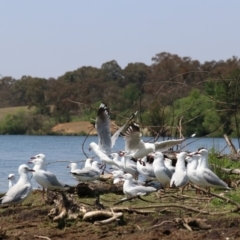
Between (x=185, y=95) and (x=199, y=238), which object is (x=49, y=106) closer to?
(x=185, y=95)

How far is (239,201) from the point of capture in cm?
1080

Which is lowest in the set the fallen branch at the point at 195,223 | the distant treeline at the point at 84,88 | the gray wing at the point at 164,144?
the fallen branch at the point at 195,223

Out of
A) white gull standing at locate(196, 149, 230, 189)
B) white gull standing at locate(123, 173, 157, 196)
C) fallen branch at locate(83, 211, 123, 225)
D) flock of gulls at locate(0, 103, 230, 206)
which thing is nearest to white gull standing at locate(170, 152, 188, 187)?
flock of gulls at locate(0, 103, 230, 206)

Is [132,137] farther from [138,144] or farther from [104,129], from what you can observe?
[104,129]

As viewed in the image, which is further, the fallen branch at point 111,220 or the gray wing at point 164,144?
the gray wing at point 164,144

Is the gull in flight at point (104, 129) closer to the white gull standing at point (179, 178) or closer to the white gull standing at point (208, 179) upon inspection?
the white gull standing at point (179, 178)

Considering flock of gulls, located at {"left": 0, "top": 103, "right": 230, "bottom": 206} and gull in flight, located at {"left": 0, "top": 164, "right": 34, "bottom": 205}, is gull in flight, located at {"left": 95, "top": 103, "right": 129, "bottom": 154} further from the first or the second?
gull in flight, located at {"left": 0, "top": 164, "right": 34, "bottom": 205}

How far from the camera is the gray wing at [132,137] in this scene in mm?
14028

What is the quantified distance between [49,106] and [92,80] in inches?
337

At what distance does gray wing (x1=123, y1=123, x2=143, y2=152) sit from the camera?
14.0m

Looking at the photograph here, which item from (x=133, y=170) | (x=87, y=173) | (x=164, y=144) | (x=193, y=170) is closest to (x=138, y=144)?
(x=164, y=144)

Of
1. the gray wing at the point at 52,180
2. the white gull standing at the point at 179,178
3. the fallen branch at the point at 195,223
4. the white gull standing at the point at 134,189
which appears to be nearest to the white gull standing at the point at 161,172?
the white gull standing at the point at 179,178

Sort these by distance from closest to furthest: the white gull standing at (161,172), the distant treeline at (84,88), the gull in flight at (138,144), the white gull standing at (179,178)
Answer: the white gull standing at (179,178)
the white gull standing at (161,172)
the gull in flight at (138,144)
the distant treeline at (84,88)

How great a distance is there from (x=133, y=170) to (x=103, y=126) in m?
1.14
